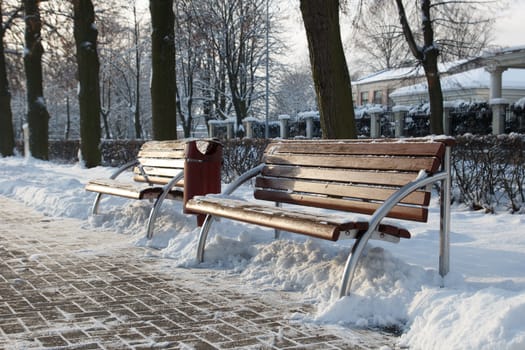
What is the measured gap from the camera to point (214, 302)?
15.1ft

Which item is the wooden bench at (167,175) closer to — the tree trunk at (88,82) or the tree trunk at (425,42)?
the tree trunk at (88,82)

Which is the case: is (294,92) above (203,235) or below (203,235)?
above

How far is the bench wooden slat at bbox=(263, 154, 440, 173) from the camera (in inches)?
179

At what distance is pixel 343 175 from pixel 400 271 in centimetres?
106

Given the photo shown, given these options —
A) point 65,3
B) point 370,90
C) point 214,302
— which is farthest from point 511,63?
point 370,90

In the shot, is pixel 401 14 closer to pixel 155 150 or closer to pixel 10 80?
pixel 155 150

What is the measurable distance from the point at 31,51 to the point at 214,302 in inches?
841

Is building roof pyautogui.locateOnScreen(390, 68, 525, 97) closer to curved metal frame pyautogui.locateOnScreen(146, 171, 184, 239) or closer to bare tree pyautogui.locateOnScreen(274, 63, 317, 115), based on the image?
bare tree pyautogui.locateOnScreen(274, 63, 317, 115)

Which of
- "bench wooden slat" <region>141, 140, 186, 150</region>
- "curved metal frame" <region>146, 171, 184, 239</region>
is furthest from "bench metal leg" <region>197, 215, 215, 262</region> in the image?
"bench wooden slat" <region>141, 140, 186, 150</region>

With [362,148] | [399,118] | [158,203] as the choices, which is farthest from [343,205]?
[399,118]

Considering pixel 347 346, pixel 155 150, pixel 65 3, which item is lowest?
pixel 347 346

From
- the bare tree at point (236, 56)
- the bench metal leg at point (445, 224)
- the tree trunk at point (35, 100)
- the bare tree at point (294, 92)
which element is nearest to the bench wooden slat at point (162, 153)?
the bench metal leg at point (445, 224)

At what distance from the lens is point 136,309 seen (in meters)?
4.41

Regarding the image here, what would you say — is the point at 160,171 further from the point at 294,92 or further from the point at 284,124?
the point at 294,92
